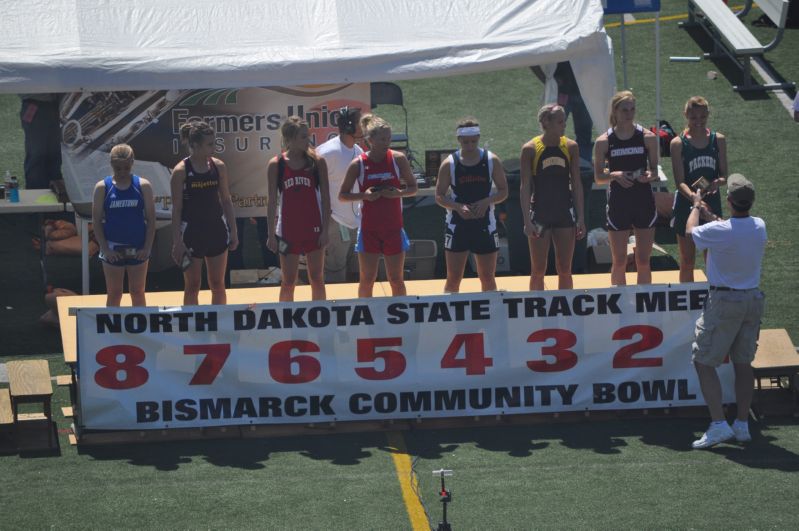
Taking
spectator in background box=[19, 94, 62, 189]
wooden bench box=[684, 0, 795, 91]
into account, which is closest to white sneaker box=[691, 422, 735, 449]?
spectator in background box=[19, 94, 62, 189]

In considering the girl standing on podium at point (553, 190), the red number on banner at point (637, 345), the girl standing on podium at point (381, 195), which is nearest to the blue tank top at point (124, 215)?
the girl standing on podium at point (381, 195)

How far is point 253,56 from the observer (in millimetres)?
12258

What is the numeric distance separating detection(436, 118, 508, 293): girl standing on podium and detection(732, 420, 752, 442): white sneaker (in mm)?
2229

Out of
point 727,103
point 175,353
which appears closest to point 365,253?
point 175,353

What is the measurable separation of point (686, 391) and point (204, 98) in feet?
19.0

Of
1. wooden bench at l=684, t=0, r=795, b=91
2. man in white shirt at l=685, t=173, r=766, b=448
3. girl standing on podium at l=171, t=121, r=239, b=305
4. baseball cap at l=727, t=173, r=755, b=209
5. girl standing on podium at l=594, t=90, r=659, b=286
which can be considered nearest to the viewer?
baseball cap at l=727, t=173, r=755, b=209

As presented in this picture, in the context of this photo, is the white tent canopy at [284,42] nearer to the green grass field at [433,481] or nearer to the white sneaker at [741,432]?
the green grass field at [433,481]

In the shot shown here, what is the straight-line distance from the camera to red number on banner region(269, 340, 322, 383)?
9.37 m

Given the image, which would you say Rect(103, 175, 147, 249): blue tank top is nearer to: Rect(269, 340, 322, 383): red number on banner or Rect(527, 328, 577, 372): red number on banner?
Rect(269, 340, 322, 383): red number on banner

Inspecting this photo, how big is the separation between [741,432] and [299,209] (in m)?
3.53

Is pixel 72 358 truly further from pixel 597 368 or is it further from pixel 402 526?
pixel 597 368

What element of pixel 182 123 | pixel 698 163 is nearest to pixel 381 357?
pixel 698 163

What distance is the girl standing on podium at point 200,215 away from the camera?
9961 mm

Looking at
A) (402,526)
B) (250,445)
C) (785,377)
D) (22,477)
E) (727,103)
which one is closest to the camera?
(402,526)
